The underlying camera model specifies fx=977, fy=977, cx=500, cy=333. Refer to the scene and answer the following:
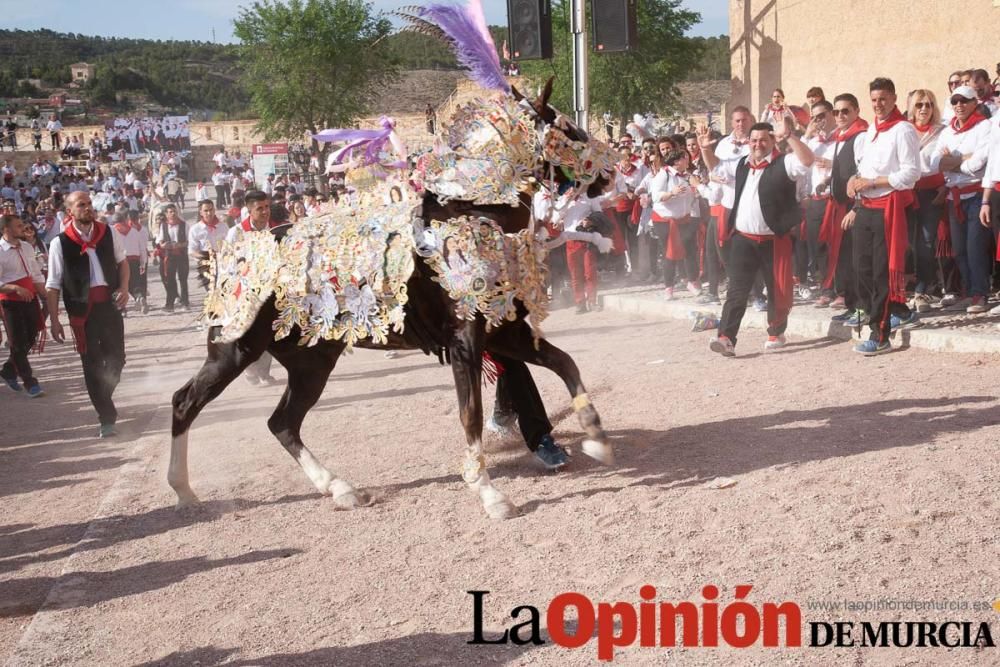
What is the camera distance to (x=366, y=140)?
562 cm

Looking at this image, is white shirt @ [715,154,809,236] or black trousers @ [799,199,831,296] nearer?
white shirt @ [715,154,809,236]

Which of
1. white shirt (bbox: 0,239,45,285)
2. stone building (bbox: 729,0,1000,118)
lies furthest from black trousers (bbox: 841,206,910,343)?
stone building (bbox: 729,0,1000,118)

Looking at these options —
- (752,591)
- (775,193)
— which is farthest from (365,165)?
(775,193)

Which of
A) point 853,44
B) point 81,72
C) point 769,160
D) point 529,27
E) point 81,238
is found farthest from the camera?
point 81,72

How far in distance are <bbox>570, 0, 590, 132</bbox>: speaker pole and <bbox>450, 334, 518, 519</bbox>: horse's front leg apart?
8095 mm

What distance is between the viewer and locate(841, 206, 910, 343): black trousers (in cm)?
779

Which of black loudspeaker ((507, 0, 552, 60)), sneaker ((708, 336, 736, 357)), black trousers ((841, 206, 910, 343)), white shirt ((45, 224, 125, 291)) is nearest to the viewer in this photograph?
black trousers ((841, 206, 910, 343))

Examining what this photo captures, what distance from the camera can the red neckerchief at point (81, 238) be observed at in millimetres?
7957

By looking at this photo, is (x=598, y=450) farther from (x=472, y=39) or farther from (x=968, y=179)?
(x=968, y=179)

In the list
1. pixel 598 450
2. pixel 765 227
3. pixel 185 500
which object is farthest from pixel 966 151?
pixel 185 500

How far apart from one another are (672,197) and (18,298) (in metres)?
7.38

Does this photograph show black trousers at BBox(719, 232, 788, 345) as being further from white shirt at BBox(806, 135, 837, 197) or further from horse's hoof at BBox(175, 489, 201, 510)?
horse's hoof at BBox(175, 489, 201, 510)

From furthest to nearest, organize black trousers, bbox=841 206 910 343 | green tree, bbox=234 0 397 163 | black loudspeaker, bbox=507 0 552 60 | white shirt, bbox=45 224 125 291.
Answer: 1. green tree, bbox=234 0 397 163
2. black loudspeaker, bbox=507 0 552 60
3. white shirt, bbox=45 224 125 291
4. black trousers, bbox=841 206 910 343

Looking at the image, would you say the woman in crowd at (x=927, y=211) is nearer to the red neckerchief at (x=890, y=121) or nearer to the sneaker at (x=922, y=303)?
the sneaker at (x=922, y=303)
